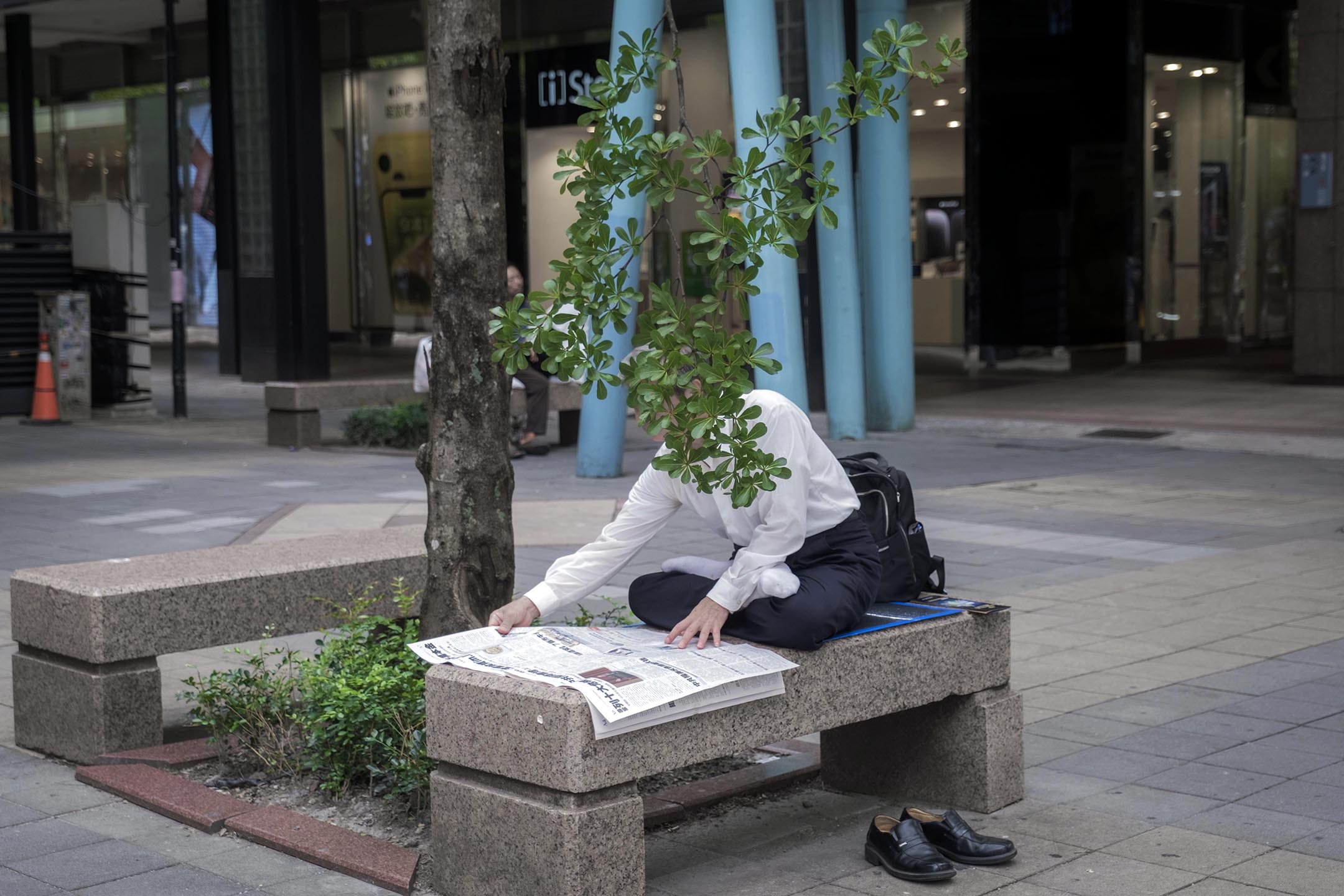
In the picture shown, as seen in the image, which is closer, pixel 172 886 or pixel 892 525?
pixel 172 886

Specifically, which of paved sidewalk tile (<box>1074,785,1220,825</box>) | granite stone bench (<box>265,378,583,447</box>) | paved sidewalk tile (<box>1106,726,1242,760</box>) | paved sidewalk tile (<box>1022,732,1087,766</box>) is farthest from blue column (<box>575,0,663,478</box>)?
paved sidewalk tile (<box>1074,785,1220,825</box>)

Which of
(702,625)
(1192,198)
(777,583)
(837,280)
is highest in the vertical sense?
(1192,198)

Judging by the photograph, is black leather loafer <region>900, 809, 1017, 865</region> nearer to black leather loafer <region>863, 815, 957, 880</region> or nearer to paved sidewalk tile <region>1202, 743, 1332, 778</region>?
black leather loafer <region>863, 815, 957, 880</region>

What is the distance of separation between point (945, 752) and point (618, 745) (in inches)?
57.4

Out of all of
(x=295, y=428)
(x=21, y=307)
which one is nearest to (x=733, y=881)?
(x=295, y=428)

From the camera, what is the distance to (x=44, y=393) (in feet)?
60.0

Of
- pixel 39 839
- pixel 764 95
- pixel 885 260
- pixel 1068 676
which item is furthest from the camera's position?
pixel 885 260

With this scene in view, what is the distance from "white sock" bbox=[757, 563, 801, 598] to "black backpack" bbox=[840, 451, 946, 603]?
→ 48cm

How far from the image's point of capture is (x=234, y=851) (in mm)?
4594

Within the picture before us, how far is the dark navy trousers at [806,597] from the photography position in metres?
4.24

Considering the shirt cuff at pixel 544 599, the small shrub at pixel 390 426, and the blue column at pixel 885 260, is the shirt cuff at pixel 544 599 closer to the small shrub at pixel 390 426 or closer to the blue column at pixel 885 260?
the small shrub at pixel 390 426

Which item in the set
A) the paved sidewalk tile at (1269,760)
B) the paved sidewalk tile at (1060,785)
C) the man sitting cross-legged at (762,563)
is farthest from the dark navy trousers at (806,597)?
the paved sidewalk tile at (1269,760)

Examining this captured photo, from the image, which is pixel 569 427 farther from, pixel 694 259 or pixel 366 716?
pixel 694 259

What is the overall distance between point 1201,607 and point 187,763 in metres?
4.81
